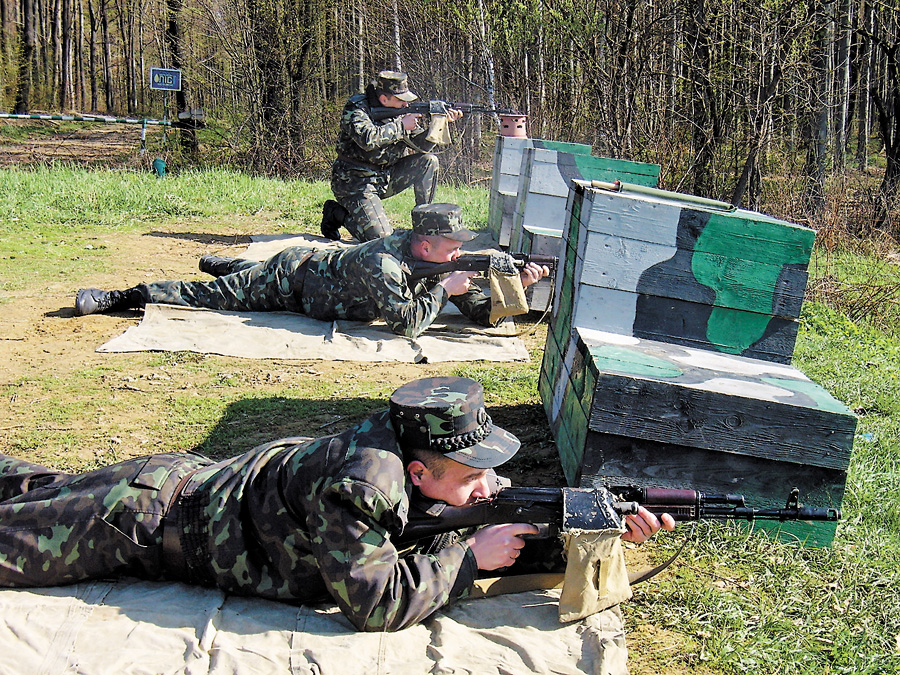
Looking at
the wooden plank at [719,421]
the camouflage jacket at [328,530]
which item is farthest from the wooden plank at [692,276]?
the camouflage jacket at [328,530]

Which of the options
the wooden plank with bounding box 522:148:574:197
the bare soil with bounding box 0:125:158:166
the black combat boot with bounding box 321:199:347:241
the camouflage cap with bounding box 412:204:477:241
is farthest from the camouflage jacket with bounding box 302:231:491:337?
the bare soil with bounding box 0:125:158:166

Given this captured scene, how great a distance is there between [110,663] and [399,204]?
11104 millimetres

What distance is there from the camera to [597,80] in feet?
40.8

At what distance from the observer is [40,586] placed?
2.98m

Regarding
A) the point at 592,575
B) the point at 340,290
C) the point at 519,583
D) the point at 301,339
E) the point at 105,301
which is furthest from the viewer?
the point at 105,301

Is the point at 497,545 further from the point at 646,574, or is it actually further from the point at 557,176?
the point at 557,176

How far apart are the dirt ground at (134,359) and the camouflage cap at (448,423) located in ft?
3.08

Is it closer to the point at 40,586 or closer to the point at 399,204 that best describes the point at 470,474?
the point at 40,586

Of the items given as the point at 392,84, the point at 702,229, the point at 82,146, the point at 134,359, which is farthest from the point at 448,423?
the point at 82,146

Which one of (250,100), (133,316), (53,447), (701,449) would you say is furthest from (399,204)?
(701,449)

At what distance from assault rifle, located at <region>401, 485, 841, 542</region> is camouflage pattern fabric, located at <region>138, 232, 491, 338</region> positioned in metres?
3.73

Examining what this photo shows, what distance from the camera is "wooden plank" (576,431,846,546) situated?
343 cm

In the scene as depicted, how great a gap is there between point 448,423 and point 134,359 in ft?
13.0

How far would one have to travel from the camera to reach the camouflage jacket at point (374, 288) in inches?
251
